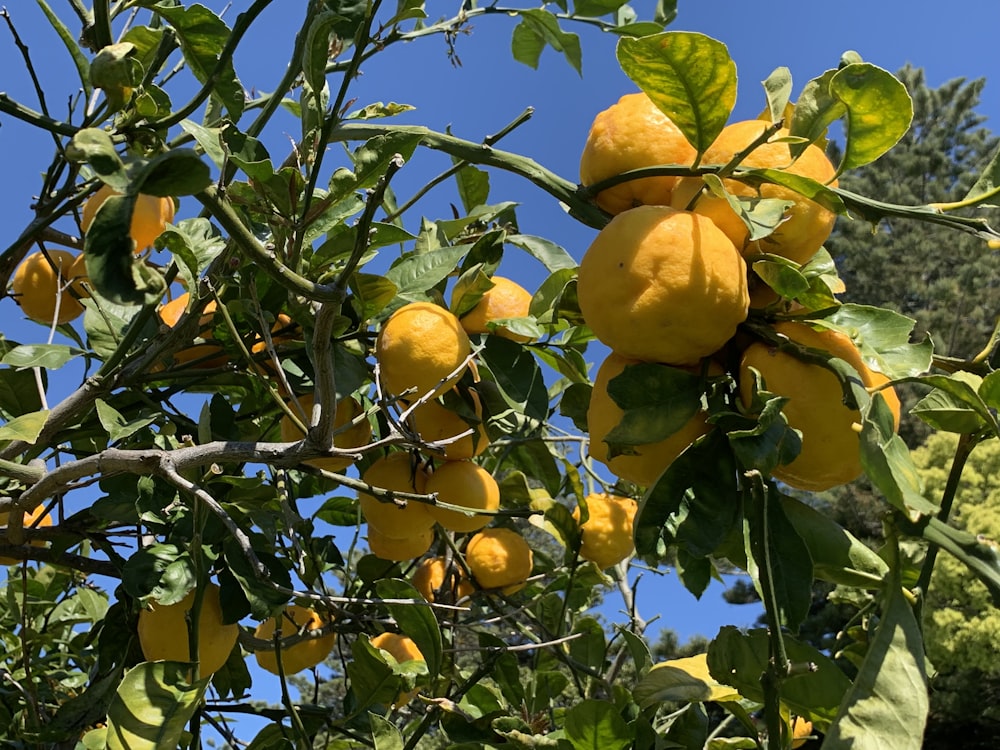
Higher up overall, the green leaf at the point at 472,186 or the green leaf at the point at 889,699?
the green leaf at the point at 472,186

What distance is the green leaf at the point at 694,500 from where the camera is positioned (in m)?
0.57

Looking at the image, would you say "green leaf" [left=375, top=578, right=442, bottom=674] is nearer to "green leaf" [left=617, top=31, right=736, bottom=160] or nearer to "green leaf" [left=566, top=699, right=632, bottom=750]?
"green leaf" [left=566, top=699, right=632, bottom=750]

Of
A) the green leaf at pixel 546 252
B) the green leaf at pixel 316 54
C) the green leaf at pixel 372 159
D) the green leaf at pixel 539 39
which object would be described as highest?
the green leaf at pixel 539 39

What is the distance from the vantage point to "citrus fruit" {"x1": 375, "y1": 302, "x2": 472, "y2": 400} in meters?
0.79

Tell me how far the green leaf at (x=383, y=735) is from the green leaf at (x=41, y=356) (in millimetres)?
538

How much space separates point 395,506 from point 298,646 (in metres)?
0.37

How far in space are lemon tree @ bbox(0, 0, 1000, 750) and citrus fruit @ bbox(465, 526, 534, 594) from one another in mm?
140

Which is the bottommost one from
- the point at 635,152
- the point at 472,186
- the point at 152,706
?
the point at 152,706

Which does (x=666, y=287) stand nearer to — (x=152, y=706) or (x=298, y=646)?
(x=152, y=706)

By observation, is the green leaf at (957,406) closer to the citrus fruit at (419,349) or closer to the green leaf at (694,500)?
the green leaf at (694,500)

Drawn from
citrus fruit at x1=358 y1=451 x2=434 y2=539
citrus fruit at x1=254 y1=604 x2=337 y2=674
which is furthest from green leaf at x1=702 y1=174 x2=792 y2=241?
citrus fruit at x1=254 y1=604 x2=337 y2=674

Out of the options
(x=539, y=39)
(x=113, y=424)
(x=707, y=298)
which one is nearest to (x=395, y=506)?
(x=113, y=424)

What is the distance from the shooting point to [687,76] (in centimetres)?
58

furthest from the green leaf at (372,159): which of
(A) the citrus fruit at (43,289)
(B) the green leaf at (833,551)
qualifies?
(A) the citrus fruit at (43,289)
